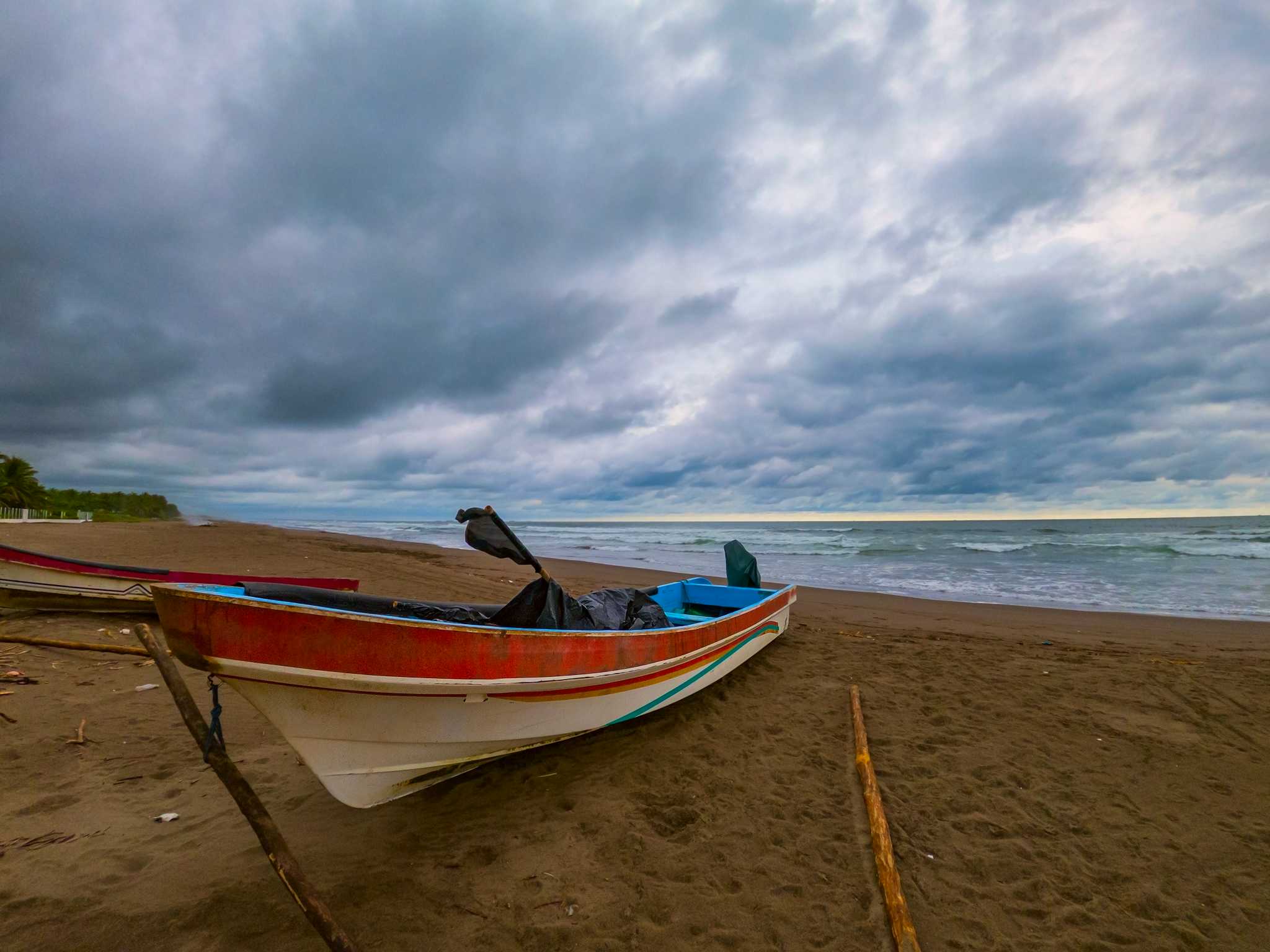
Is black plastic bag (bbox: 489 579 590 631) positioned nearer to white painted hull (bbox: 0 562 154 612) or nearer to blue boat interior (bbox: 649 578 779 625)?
blue boat interior (bbox: 649 578 779 625)

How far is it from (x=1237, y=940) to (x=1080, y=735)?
277 centimetres

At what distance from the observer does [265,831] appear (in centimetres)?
266

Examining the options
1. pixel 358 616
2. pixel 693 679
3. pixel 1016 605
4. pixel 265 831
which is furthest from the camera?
pixel 1016 605

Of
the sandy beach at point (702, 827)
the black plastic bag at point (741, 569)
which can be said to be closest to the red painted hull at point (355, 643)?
the sandy beach at point (702, 827)

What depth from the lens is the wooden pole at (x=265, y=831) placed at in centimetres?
246

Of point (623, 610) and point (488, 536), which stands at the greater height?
point (488, 536)

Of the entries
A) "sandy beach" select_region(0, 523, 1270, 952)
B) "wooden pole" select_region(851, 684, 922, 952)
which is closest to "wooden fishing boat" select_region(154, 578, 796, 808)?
"sandy beach" select_region(0, 523, 1270, 952)

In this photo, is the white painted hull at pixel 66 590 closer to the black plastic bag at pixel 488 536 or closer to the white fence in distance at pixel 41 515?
the black plastic bag at pixel 488 536

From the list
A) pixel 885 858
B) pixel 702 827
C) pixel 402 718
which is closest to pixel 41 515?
pixel 402 718

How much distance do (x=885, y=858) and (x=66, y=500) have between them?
3264 inches

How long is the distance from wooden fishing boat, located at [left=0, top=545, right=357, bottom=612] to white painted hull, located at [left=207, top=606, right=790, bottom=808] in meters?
5.54

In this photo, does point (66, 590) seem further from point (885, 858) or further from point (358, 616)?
point (885, 858)

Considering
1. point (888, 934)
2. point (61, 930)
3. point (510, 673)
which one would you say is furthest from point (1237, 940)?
point (61, 930)

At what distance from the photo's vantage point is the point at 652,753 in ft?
16.8
